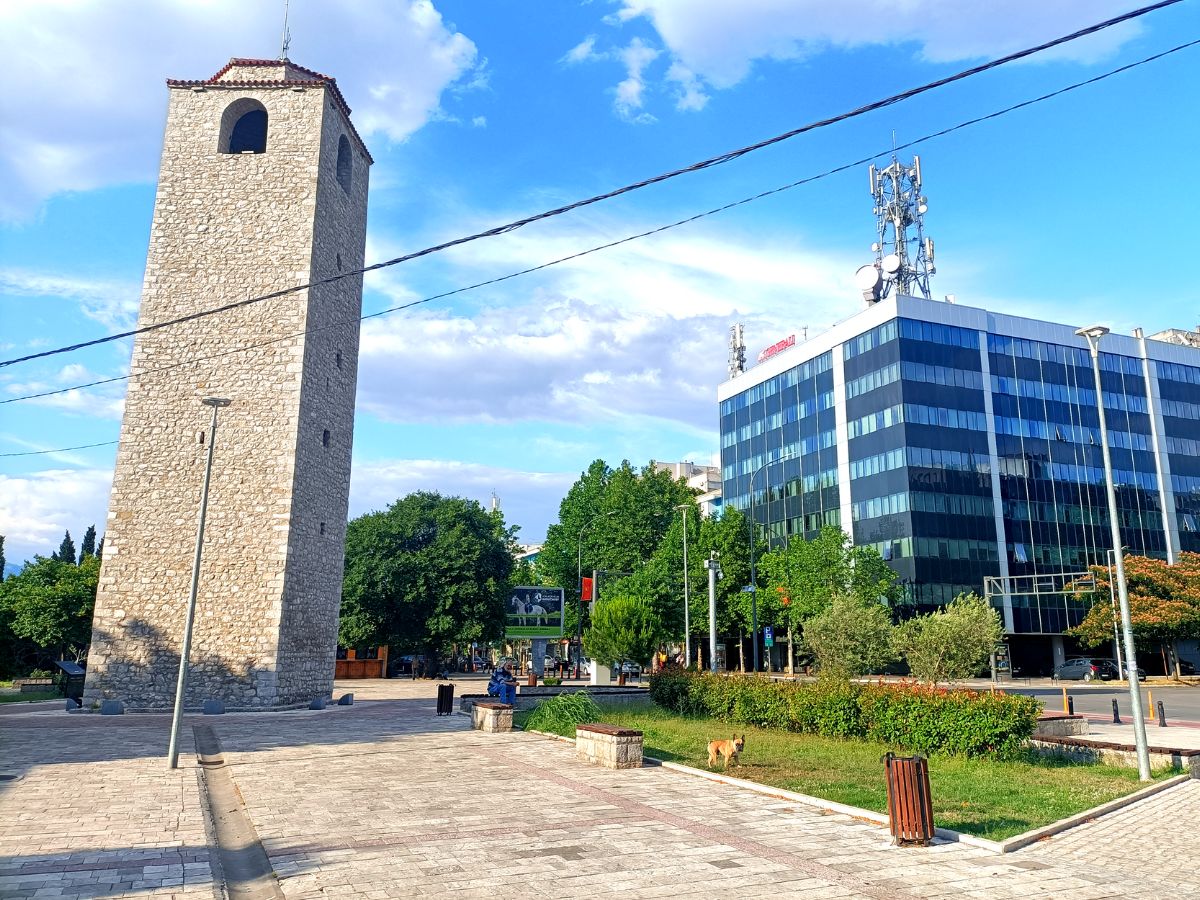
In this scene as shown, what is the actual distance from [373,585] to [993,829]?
4486cm

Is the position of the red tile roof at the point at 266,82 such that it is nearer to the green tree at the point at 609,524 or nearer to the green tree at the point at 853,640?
the green tree at the point at 853,640

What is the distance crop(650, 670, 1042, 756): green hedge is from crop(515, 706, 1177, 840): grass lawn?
1.17 feet

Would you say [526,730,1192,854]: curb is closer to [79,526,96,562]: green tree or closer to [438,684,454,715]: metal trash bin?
[438,684,454,715]: metal trash bin

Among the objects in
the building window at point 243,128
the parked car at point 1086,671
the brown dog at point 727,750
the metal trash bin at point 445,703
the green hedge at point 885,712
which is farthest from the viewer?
the parked car at point 1086,671

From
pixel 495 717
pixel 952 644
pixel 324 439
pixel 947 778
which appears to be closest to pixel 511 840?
pixel 947 778

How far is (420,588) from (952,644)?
106 feet

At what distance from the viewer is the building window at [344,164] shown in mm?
30348

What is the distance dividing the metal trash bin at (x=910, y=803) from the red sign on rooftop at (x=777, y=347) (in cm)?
6325

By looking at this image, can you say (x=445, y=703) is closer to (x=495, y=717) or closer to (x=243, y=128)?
(x=495, y=717)

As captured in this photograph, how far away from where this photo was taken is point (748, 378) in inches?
2918

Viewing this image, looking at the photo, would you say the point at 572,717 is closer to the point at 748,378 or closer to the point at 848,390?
the point at 848,390

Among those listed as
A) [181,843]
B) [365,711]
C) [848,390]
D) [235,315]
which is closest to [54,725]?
[365,711]

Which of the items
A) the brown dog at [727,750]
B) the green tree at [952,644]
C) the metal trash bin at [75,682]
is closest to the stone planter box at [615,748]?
the brown dog at [727,750]

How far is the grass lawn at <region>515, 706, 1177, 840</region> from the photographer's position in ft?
33.4
